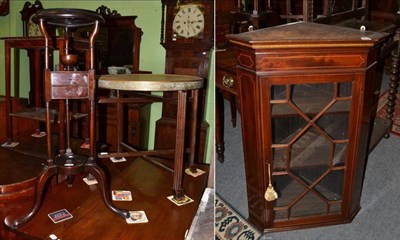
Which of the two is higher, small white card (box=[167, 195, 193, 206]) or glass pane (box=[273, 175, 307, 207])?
glass pane (box=[273, 175, 307, 207])

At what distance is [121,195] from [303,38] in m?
1.10

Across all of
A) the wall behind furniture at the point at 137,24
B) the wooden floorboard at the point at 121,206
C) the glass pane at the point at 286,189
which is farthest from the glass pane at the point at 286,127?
the wall behind furniture at the point at 137,24

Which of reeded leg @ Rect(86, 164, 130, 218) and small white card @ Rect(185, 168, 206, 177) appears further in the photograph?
small white card @ Rect(185, 168, 206, 177)

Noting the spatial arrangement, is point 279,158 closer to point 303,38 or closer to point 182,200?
point 303,38

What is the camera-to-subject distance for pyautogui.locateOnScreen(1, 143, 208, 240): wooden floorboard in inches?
58.4

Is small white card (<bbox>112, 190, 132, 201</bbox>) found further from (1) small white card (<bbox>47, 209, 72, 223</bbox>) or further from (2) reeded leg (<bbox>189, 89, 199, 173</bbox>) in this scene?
(2) reeded leg (<bbox>189, 89, 199, 173</bbox>)

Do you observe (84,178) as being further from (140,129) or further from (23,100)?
(23,100)

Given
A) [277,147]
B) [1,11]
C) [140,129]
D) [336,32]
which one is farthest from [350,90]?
[1,11]

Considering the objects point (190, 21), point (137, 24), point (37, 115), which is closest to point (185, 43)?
point (190, 21)

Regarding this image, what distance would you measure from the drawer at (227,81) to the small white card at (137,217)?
2.08 feet

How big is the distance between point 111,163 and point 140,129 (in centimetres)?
61

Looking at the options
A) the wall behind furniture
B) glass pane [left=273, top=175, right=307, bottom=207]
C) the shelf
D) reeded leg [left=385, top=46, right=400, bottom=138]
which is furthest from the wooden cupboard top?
the wall behind furniture

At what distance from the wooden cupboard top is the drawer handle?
211 millimetres

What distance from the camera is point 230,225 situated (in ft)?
4.69
